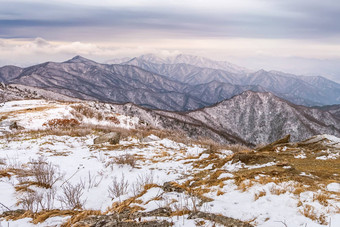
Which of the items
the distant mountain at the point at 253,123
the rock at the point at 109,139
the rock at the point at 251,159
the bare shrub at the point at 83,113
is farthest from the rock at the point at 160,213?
the distant mountain at the point at 253,123

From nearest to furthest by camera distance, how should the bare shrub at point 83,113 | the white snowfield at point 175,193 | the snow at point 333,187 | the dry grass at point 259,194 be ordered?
the white snowfield at point 175,193, the dry grass at point 259,194, the snow at point 333,187, the bare shrub at point 83,113

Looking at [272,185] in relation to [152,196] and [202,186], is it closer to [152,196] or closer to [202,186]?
[202,186]

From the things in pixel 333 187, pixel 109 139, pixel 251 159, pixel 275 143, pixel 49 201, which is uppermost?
pixel 333 187

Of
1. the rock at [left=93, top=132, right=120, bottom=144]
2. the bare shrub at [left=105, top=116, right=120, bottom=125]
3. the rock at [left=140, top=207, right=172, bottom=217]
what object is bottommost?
the bare shrub at [left=105, top=116, right=120, bottom=125]

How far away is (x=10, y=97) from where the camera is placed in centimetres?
8631

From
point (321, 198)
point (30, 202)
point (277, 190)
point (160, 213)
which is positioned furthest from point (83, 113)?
point (321, 198)

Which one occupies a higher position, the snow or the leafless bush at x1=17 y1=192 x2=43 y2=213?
the snow

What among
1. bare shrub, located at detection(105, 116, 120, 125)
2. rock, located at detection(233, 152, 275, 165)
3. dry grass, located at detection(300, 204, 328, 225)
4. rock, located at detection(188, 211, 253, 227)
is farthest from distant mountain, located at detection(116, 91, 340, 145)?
rock, located at detection(188, 211, 253, 227)

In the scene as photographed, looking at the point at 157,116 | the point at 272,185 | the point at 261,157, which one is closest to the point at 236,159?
the point at 261,157

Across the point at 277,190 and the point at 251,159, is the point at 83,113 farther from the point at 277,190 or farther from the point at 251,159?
the point at 277,190

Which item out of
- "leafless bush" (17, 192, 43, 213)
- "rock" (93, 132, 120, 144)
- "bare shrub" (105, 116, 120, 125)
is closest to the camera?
"leafless bush" (17, 192, 43, 213)

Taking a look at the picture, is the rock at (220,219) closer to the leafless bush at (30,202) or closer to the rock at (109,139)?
the leafless bush at (30,202)

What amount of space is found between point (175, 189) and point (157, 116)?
126 metres

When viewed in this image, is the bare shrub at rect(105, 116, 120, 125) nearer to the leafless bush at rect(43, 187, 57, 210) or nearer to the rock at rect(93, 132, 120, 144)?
the rock at rect(93, 132, 120, 144)
